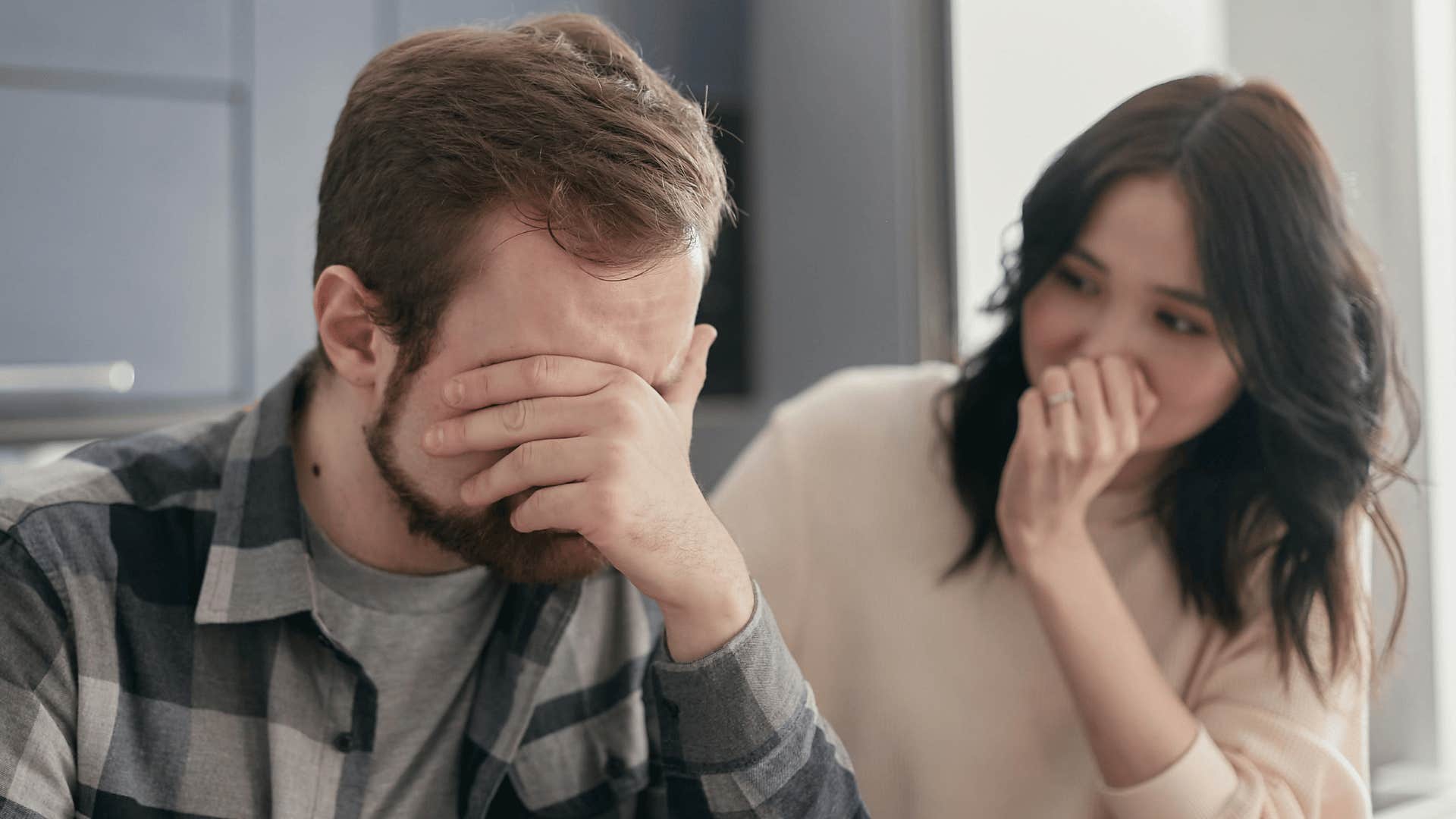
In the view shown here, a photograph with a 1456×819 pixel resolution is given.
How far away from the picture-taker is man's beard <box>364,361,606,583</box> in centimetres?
87

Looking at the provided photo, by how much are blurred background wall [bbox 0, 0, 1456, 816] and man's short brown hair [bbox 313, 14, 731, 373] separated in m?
0.48

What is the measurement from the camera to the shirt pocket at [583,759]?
968 mm

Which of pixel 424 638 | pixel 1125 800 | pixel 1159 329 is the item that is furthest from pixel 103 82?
pixel 1125 800

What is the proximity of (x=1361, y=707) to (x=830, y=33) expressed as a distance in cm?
189

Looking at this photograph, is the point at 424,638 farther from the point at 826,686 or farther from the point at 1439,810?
the point at 1439,810

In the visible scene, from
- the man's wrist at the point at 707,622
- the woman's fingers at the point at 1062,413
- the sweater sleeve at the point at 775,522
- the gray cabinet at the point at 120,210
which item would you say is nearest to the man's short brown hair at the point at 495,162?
the man's wrist at the point at 707,622

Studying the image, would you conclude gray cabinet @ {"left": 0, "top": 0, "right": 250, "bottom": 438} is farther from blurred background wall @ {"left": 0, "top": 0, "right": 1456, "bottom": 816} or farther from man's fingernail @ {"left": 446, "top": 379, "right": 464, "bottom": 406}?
man's fingernail @ {"left": 446, "top": 379, "right": 464, "bottom": 406}

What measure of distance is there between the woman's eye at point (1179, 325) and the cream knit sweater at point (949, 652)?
0.22m

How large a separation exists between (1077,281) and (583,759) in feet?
1.94

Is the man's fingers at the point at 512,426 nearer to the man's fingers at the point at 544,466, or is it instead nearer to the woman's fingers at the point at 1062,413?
the man's fingers at the point at 544,466

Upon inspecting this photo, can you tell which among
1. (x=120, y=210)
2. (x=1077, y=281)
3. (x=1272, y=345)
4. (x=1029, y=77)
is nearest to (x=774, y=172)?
(x=1029, y=77)

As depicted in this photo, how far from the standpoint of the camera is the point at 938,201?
7.97ft

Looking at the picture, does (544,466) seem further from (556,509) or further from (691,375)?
(691,375)

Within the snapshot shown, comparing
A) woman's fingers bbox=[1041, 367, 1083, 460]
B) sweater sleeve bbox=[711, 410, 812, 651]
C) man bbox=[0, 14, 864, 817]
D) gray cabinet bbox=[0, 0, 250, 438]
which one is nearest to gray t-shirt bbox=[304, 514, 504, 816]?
man bbox=[0, 14, 864, 817]
